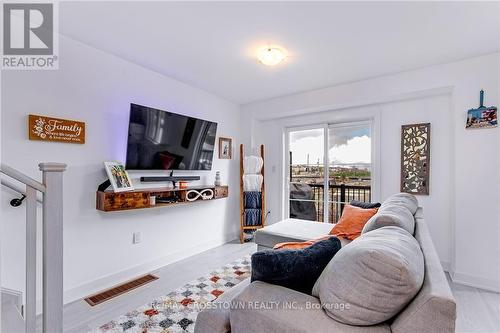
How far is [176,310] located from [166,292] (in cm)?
38

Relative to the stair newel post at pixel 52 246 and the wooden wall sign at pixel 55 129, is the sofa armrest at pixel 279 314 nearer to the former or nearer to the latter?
the stair newel post at pixel 52 246

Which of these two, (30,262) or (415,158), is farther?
(415,158)

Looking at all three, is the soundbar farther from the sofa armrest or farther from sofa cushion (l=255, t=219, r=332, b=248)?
the sofa armrest

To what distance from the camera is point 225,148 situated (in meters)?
4.09

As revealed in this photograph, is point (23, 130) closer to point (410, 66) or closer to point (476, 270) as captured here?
point (410, 66)

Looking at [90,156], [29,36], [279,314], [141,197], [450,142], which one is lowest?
[279,314]

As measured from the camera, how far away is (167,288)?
8.20ft

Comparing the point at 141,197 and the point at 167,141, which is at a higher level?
the point at 167,141

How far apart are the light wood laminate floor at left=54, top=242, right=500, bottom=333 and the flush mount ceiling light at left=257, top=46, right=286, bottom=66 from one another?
2466mm

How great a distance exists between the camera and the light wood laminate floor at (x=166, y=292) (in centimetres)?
193

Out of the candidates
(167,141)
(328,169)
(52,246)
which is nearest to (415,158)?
(328,169)

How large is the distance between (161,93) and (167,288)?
2.28 m

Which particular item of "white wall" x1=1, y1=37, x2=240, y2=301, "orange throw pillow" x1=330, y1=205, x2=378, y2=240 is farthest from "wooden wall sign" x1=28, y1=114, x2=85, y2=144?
"orange throw pillow" x1=330, y1=205, x2=378, y2=240

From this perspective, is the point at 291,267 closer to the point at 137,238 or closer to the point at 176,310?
the point at 176,310
